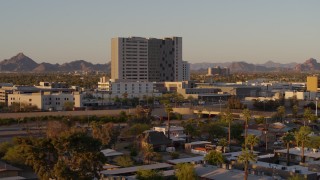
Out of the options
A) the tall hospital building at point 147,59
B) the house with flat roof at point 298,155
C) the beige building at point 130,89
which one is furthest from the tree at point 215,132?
the tall hospital building at point 147,59

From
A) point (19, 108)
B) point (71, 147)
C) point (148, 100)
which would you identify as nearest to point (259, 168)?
point (71, 147)

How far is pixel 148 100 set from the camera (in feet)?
320

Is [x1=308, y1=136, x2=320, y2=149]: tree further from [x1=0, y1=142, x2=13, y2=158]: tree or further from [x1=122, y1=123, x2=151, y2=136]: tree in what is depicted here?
[x1=0, y1=142, x2=13, y2=158]: tree

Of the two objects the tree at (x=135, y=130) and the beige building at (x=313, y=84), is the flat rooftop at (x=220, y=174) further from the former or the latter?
the beige building at (x=313, y=84)

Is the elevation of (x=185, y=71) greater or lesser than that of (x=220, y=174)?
greater

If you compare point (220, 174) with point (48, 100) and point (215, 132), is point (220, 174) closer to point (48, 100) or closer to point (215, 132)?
point (215, 132)

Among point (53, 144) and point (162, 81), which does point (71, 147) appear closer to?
point (53, 144)

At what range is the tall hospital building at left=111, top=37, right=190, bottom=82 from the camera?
13100 cm

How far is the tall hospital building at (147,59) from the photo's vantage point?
430 ft

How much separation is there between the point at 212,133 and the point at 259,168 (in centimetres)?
1783

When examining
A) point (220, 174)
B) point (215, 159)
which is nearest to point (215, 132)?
point (215, 159)

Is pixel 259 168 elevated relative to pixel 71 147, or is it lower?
lower

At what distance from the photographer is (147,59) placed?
13450 centimetres

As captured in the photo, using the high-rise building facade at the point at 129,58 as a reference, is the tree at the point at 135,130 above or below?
below
